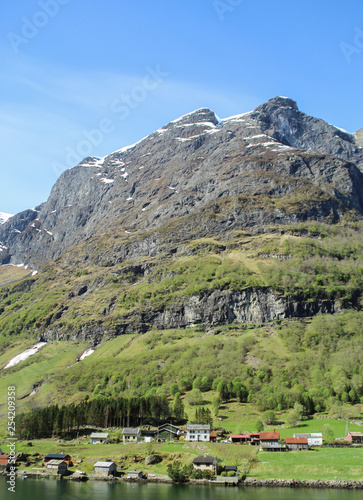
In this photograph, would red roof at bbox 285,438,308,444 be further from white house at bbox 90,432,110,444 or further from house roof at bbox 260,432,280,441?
white house at bbox 90,432,110,444

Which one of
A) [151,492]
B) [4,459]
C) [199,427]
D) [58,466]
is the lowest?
[4,459]

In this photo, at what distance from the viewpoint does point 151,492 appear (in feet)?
226

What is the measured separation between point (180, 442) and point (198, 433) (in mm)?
5291

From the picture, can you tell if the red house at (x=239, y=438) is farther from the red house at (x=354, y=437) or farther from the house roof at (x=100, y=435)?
the house roof at (x=100, y=435)

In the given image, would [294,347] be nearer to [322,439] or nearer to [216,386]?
[216,386]

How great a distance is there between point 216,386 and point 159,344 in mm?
53683

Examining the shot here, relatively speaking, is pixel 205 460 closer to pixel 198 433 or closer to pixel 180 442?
pixel 180 442

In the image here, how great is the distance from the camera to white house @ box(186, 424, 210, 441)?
104 meters

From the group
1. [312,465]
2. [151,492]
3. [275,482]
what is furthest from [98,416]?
[312,465]

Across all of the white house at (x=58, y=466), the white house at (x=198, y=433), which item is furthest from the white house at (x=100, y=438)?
the white house at (x=58, y=466)

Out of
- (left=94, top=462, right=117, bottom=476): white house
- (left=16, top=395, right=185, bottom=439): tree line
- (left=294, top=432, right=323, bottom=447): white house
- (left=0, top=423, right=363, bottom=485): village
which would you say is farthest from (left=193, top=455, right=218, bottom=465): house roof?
(left=16, top=395, right=185, bottom=439): tree line

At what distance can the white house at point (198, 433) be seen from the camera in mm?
103688

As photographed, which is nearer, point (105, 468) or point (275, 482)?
point (275, 482)

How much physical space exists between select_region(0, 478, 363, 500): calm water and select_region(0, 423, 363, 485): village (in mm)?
4485
